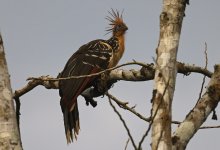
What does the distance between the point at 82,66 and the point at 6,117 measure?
393 centimetres

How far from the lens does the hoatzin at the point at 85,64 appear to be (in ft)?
27.2

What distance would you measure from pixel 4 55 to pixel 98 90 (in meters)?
3.34

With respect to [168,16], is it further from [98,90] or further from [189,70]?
[98,90]

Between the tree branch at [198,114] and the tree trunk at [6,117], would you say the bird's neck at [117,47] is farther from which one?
the tree trunk at [6,117]

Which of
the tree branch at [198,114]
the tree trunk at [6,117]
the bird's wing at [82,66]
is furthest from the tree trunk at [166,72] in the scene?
the bird's wing at [82,66]

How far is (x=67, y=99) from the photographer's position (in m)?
8.25

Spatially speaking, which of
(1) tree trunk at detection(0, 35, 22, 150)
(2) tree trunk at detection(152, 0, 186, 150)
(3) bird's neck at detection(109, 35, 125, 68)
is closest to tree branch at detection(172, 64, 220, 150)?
(2) tree trunk at detection(152, 0, 186, 150)

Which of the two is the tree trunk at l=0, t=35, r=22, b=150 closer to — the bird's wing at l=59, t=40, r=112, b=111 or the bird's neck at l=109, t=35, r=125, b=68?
the bird's wing at l=59, t=40, r=112, b=111

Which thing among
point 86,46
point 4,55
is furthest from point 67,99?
point 4,55

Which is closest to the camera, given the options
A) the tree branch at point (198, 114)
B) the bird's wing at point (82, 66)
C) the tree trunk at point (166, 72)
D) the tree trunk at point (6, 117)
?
the tree trunk at point (166, 72)

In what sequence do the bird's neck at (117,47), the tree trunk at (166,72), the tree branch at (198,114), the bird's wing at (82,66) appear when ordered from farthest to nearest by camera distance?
Answer: the bird's neck at (117,47), the bird's wing at (82,66), the tree branch at (198,114), the tree trunk at (166,72)

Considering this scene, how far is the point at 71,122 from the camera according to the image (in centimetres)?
839

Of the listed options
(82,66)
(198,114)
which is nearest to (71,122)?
(82,66)

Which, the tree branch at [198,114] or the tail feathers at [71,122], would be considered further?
the tail feathers at [71,122]
